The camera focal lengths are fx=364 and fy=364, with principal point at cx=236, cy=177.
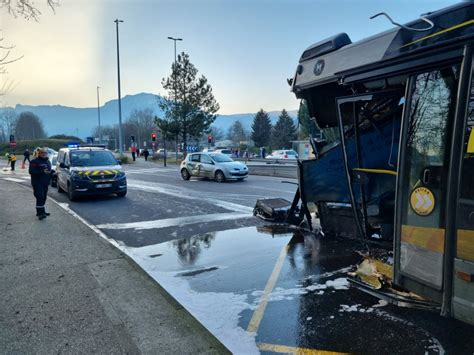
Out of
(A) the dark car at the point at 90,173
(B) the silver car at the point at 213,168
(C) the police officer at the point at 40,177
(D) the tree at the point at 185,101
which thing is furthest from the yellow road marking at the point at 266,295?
(D) the tree at the point at 185,101

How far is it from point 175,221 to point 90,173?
522 cm

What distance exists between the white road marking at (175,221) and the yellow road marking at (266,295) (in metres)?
3.19

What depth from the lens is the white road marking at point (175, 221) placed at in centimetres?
858

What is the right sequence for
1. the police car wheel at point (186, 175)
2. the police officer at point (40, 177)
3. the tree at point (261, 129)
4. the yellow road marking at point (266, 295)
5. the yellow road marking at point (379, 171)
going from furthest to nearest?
the tree at point (261, 129) < the police car wheel at point (186, 175) < the police officer at point (40, 177) < the yellow road marking at point (379, 171) < the yellow road marking at point (266, 295)

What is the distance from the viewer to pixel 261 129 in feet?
266

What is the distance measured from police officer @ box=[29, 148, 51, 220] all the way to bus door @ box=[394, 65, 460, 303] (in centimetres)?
869

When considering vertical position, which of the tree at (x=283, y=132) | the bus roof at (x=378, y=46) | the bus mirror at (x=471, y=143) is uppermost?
the tree at (x=283, y=132)

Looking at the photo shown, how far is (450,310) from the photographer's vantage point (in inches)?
115

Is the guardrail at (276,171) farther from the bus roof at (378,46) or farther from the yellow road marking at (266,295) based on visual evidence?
the bus roof at (378,46)

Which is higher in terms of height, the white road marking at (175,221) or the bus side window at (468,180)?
the bus side window at (468,180)

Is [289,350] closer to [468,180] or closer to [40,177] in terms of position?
[468,180]

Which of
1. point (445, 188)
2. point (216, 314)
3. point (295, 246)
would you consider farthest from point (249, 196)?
point (445, 188)

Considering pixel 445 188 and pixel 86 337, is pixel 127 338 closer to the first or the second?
pixel 86 337

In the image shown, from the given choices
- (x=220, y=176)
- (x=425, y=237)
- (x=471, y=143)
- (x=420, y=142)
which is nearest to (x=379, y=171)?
(x=420, y=142)
